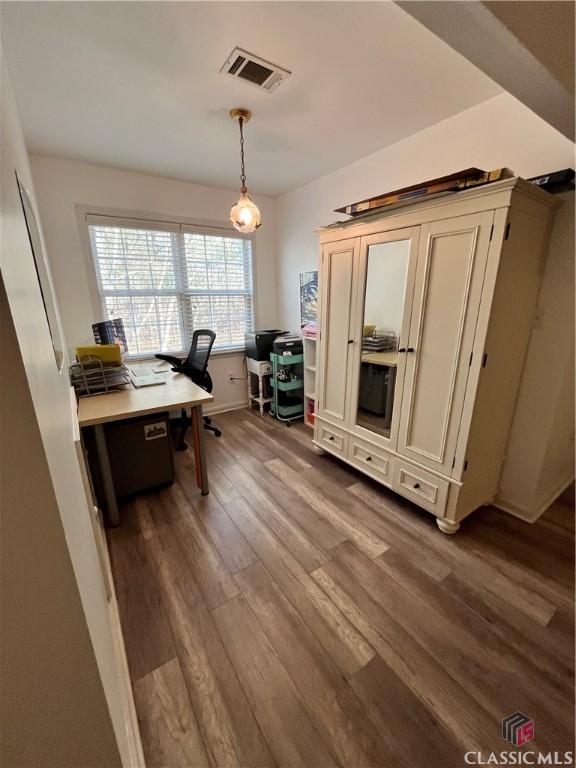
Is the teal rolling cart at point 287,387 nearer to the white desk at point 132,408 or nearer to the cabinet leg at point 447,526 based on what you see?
the white desk at point 132,408

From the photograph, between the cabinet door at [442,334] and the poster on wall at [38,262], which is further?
the cabinet door at [442,334]

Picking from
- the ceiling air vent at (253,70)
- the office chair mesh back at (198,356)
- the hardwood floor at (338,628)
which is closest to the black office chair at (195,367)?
the office chair mesh back at (198,356)

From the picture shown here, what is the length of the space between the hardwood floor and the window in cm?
188

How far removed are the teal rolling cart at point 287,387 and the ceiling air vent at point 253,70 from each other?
2.14 meters

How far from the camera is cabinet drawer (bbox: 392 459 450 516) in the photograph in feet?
6.07

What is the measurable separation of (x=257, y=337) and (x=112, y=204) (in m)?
1.82

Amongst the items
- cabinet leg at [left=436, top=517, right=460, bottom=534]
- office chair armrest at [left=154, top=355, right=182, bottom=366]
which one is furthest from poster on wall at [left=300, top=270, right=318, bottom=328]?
cabinet leg at [left=436, top=517, right=460, bottom=534]

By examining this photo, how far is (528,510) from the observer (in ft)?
6.51

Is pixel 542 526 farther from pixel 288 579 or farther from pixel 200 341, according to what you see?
pixel 200 341

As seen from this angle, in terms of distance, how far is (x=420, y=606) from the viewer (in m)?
1.43

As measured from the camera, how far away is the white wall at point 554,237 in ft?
5.51

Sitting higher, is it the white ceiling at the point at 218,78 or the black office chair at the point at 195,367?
the white ceiling at the point at 218,78

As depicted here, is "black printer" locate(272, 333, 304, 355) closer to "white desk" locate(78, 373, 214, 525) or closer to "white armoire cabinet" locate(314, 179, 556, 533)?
"white armoire cabinet" locate(314, 179, 556, 533)

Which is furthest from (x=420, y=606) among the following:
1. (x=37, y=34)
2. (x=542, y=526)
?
(x=37, y=34)
